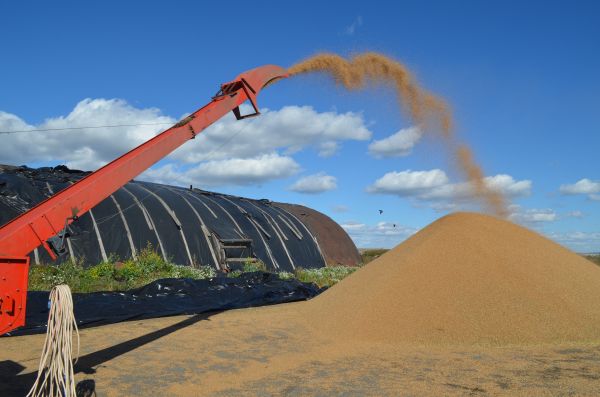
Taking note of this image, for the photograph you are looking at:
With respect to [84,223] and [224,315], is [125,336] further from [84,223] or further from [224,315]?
[84,223]

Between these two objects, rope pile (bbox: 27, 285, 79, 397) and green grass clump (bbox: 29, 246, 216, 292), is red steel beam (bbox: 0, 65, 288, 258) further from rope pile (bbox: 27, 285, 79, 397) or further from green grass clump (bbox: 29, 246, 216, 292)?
green grass clump (bbox: 29, 246, 216, 292)

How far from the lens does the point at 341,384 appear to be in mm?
5469

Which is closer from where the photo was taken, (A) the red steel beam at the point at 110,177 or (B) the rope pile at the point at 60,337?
(B) the rope pile at the point at 60,337

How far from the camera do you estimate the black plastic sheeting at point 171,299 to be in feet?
29.3

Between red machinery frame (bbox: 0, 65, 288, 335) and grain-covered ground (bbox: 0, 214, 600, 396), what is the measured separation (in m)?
1.57

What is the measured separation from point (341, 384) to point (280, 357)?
4.71 feet

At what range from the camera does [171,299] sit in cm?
1070

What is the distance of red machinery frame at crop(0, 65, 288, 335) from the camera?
375cm

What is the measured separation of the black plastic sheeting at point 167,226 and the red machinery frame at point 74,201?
27.3ft

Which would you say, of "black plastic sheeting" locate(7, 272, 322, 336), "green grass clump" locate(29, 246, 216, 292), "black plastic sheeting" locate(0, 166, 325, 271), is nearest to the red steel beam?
"black plastic sheeting" locate(7, 272, 322, 336)

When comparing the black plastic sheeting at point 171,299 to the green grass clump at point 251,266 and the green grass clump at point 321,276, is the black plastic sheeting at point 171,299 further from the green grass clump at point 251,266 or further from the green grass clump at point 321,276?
the green grass clump at point 321,276

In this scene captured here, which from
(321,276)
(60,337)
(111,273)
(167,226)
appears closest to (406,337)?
(60,337)

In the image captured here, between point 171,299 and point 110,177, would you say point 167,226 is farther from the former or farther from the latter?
point 110,177

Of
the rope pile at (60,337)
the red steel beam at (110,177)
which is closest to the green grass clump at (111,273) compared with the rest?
the red steel beam at (110,177)
